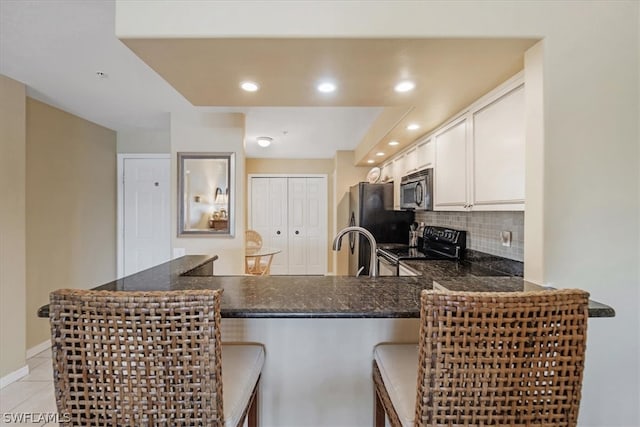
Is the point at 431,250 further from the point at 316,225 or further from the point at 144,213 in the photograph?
the point at 144,213

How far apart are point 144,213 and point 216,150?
1.74m

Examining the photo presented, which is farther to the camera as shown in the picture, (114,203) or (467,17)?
(114,203)

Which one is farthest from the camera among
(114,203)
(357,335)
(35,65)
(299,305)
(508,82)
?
(114,203)

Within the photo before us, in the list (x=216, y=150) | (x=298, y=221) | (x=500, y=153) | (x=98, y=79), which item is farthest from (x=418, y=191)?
(x=298, y=221)

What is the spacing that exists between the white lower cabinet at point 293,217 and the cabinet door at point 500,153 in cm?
422

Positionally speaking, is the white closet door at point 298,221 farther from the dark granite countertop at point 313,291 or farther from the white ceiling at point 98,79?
the dark granite countertop at point 313,291

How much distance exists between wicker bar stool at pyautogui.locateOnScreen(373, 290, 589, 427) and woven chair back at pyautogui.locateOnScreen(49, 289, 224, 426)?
0.57 m

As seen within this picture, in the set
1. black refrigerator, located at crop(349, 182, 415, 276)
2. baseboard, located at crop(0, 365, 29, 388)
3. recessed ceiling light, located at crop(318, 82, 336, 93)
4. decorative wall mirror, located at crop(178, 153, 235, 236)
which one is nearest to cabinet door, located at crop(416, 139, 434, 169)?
black refrigerator, located at crop(349, 182, 415, 276)

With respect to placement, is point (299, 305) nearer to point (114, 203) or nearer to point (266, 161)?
point (114, 203)

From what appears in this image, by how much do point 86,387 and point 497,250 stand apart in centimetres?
240

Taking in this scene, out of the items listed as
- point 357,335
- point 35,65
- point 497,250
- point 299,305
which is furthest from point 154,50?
point 497,250

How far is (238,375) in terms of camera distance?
112 centimetres

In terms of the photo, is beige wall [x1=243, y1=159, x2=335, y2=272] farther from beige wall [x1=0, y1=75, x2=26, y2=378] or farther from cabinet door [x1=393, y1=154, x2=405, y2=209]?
beige wall [x1=0, y1=75, x2=26, y2=378]

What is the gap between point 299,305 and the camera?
113cm
